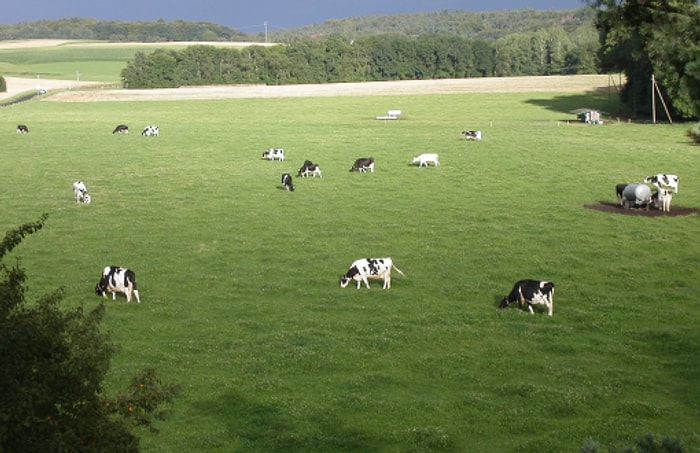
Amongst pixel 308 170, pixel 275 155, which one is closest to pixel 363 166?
pixel 308 170

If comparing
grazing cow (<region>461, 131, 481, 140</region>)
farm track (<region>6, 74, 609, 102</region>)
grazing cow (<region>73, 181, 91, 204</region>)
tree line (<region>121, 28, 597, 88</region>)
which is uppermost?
tree line (<region>121, 28, 597, 88</region>)

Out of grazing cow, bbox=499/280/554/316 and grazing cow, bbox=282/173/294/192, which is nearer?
grazing cow, bbox=499/280/554/316

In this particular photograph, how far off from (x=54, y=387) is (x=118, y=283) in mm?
13799

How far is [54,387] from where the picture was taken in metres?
7.77

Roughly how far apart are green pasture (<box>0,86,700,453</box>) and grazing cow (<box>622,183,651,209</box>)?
188cm

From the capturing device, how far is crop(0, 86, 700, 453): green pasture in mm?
14023

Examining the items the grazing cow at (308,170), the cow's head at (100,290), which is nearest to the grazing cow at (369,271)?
the cow's head at (100,290)

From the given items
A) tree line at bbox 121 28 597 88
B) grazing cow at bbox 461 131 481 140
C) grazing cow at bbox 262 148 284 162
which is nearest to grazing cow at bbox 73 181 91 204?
grazing cow at bbox 262 148 284 162

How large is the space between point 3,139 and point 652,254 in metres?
51.8

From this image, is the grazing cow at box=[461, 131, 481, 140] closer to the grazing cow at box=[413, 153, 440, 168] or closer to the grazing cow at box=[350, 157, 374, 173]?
the grazing cow at box=[413, 153, 440, 168]

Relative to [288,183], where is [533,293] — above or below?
below

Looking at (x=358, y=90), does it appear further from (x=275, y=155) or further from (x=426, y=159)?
(x=426, y=159)

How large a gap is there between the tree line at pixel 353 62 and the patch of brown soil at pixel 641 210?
11380 centimetres

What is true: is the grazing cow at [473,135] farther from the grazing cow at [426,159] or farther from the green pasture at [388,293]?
the grazing cow at [426,159]
